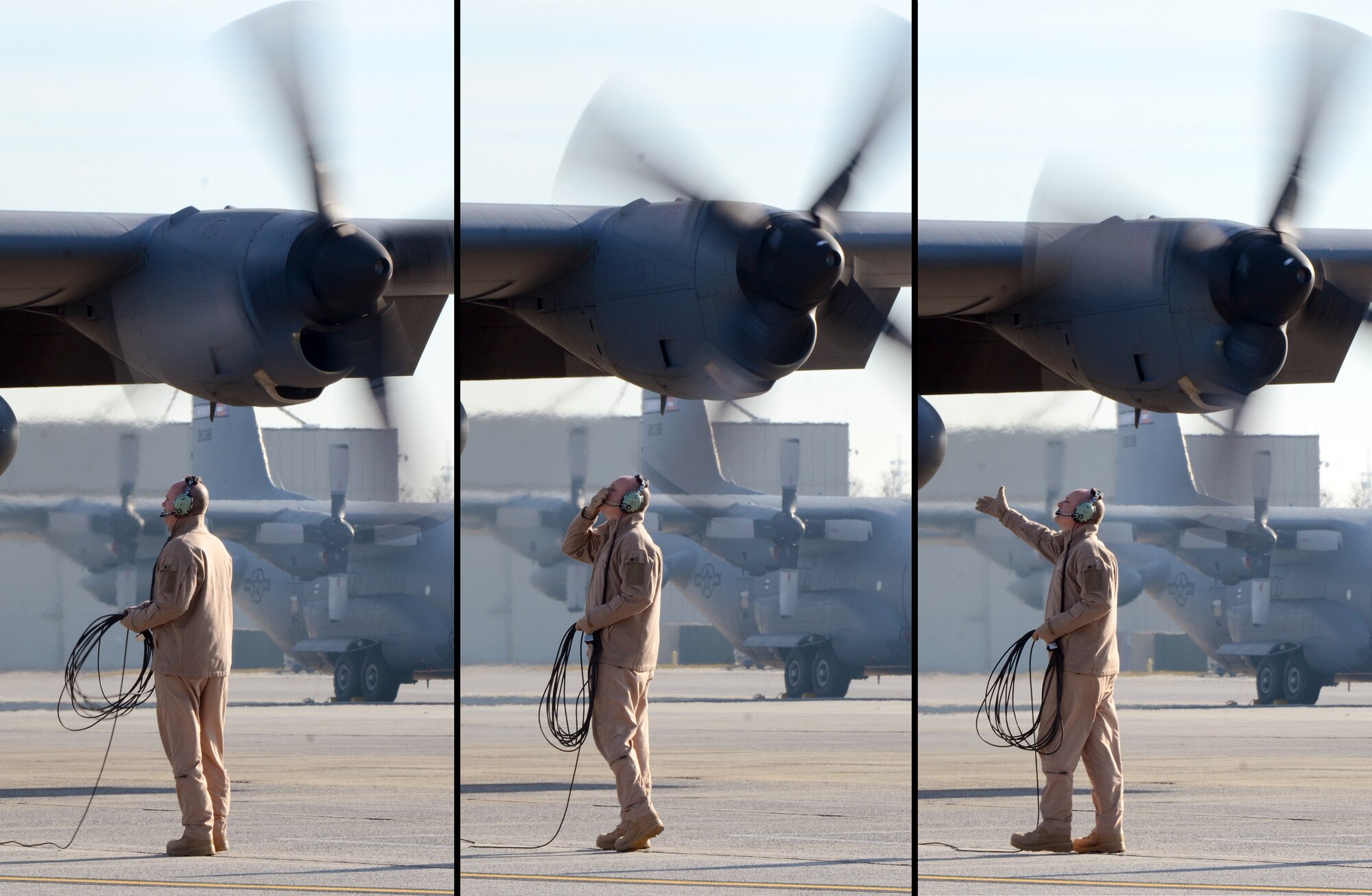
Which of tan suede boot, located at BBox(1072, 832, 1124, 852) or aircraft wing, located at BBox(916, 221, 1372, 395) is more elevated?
aircraft wing, located at BBox(916, 221, 1372, 395)

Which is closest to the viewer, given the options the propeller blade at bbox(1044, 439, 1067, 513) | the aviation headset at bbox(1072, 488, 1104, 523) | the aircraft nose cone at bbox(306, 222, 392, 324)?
the aviation headset at bbox(1072, 488, 1104, 523)

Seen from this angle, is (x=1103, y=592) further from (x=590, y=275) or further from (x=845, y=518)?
(x=845, y=518)

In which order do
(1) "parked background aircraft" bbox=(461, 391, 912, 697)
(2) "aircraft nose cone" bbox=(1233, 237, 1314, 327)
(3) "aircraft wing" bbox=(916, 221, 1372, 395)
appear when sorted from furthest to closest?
1. (1) "parked background aircraft" bbox=(461, 391, 912, 697)
2. (3) "aircraft wing" bbox=(916, 221, 1372, 395)
3. (2) "aircraft nose cone" bbox=(1233, 237, 1314, 327)

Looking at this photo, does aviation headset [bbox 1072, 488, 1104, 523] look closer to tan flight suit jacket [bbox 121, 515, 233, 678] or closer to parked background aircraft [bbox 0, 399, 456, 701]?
tan flight suit jacket [bbox 121, 515, 233, 678]

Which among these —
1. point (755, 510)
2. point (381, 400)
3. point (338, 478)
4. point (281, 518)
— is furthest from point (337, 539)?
point (381, 400)

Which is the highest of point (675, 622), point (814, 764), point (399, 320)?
point (399, 320)

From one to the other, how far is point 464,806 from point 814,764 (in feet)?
30.0

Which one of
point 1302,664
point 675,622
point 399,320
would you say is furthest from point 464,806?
point 1302,664

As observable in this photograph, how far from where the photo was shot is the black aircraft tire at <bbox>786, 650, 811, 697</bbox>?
26891mm

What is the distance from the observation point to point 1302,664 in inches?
1133

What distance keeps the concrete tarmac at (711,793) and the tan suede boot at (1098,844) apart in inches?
36.0

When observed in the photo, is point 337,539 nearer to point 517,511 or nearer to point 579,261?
point 517,511

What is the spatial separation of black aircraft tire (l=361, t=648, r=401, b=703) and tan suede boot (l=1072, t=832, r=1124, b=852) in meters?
21.9

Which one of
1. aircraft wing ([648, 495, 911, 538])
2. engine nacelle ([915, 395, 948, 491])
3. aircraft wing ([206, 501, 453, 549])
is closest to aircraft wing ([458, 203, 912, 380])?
engine nacelle ([915, 395, 948, 491])
